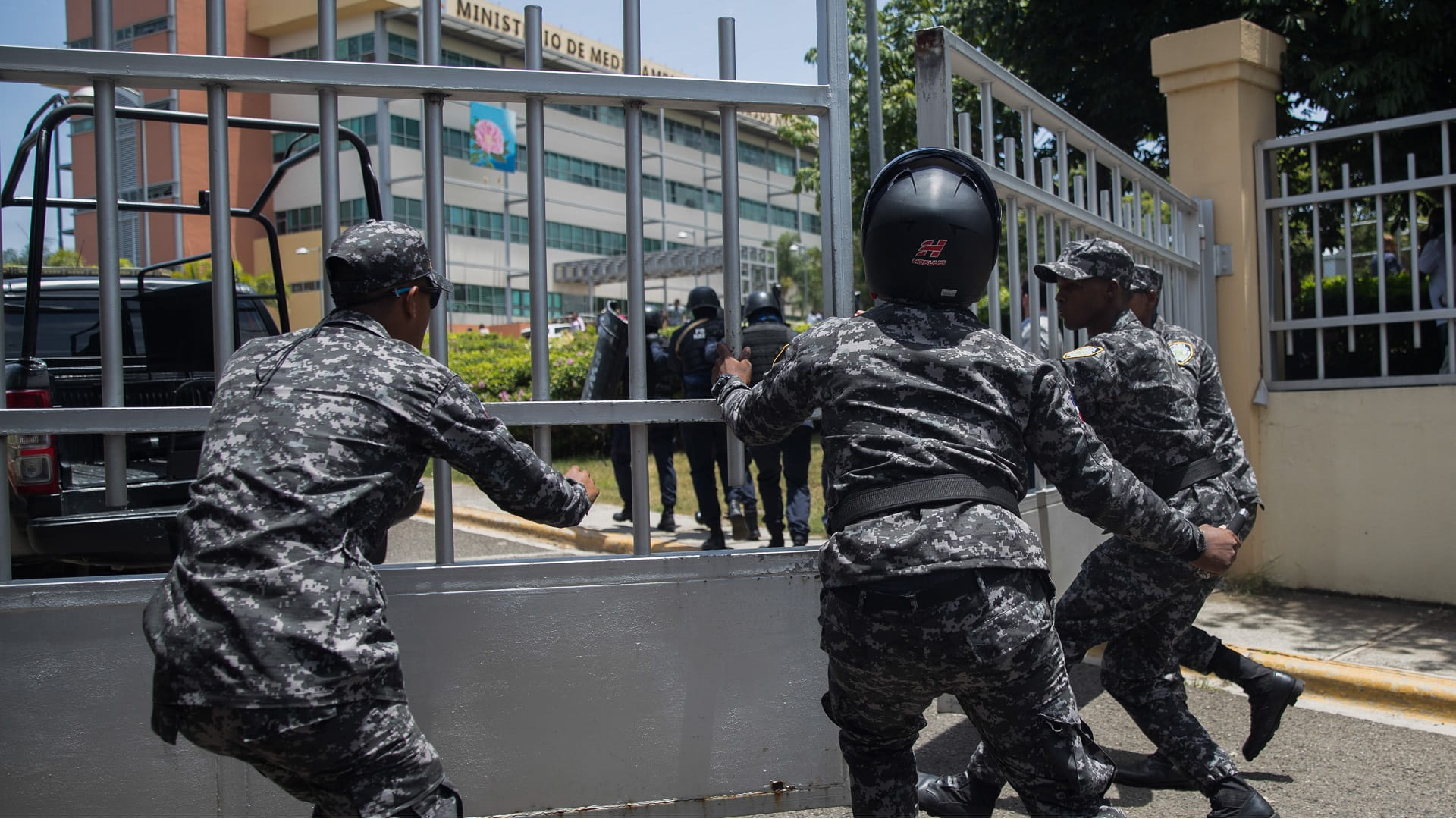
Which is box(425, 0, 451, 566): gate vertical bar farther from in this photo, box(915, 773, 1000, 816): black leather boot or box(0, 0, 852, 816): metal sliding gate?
box(915, 773, 1000, 816): black leather boot

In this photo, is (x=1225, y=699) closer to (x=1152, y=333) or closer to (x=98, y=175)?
(x=1152, y=333)

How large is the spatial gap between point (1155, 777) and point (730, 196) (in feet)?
8.39

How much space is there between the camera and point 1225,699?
15.8ft

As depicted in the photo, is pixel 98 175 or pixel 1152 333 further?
pixel 1152 333

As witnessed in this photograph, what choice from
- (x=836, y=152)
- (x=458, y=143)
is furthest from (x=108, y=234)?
(x=458, y=143)

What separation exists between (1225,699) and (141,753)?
4.24 metres

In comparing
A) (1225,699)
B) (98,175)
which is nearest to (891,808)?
(98,175)

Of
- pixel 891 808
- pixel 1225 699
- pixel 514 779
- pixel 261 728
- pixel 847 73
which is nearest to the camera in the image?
pixel 261 728

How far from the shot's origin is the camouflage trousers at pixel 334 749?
2066 millimetres

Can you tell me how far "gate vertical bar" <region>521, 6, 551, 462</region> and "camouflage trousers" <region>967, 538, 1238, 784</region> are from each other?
5.98ft

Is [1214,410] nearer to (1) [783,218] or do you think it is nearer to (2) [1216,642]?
(2) [1216,642]

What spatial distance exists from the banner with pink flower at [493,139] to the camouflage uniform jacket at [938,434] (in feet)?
89.7

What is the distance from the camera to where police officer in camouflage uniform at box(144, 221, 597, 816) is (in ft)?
6.80

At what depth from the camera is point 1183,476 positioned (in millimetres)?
3604
